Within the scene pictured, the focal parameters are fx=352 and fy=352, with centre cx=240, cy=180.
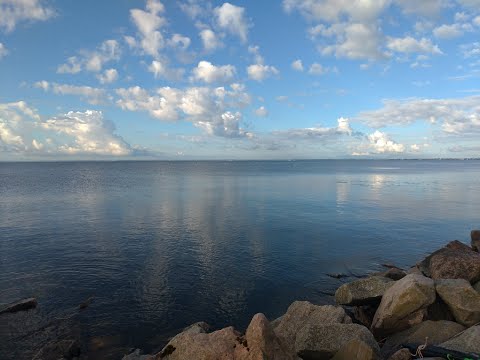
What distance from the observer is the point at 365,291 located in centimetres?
2006

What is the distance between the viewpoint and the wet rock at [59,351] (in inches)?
707

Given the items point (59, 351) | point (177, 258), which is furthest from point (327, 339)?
point (177, 258)

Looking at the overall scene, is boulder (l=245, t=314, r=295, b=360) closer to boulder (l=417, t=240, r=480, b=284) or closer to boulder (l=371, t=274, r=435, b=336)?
boulder (l=371, t=274, r=435, b=336)

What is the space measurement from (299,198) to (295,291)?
55203 millimetres

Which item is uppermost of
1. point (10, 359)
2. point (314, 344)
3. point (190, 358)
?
point (190, 358)

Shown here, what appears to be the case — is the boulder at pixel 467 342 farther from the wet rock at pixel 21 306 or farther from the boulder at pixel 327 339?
the wet rock at pixel 21 306

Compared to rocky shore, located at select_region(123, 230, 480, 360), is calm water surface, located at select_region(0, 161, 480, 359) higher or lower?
lower

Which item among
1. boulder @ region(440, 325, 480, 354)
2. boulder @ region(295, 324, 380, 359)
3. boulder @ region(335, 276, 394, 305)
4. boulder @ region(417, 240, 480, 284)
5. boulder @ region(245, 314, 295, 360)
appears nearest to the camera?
boulder @ region(245, 314, 295, 360)

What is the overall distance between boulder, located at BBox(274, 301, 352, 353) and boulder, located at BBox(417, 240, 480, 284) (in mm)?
8434

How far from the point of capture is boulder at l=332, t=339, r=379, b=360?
39.2 ft

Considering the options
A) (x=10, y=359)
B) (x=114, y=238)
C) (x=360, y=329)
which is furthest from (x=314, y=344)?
(x=114, y=238)

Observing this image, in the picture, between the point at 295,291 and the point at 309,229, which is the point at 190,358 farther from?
the point at 309,229

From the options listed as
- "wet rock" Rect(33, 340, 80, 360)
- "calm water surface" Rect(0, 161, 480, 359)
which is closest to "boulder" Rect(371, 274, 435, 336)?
"calm water surface" Rect(0, 161, 480, 359)

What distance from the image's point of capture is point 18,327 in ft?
70.9
